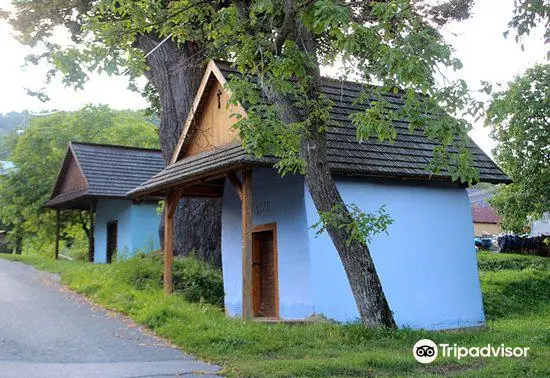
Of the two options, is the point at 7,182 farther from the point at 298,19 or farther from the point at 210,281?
the point at 298,19

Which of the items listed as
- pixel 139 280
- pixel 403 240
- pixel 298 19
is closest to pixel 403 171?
pixel 403 240

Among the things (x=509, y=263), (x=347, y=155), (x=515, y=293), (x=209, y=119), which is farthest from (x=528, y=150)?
(x=209, y=119)

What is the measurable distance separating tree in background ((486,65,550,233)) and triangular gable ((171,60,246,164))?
11745 mm

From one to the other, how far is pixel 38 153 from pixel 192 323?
24.1 m

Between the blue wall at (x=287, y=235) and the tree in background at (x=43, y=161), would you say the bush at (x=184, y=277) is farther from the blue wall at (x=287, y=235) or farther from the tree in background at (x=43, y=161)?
the tree in background at (x=43, y=161)

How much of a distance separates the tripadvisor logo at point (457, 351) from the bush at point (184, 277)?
247 inches

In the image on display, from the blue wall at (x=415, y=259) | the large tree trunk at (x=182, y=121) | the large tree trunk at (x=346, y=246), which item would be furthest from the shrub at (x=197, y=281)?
the large tree trunk at (x=346, y=246)

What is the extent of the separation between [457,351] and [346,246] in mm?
2222

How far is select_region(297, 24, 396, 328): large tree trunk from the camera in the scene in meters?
9.00

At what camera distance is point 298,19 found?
29.4 ft

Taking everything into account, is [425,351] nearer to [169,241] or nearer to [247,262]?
[247,262]

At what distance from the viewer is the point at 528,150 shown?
21.8 meters

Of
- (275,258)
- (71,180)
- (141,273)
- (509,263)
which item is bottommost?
(509,263)

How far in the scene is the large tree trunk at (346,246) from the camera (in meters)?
9.00
